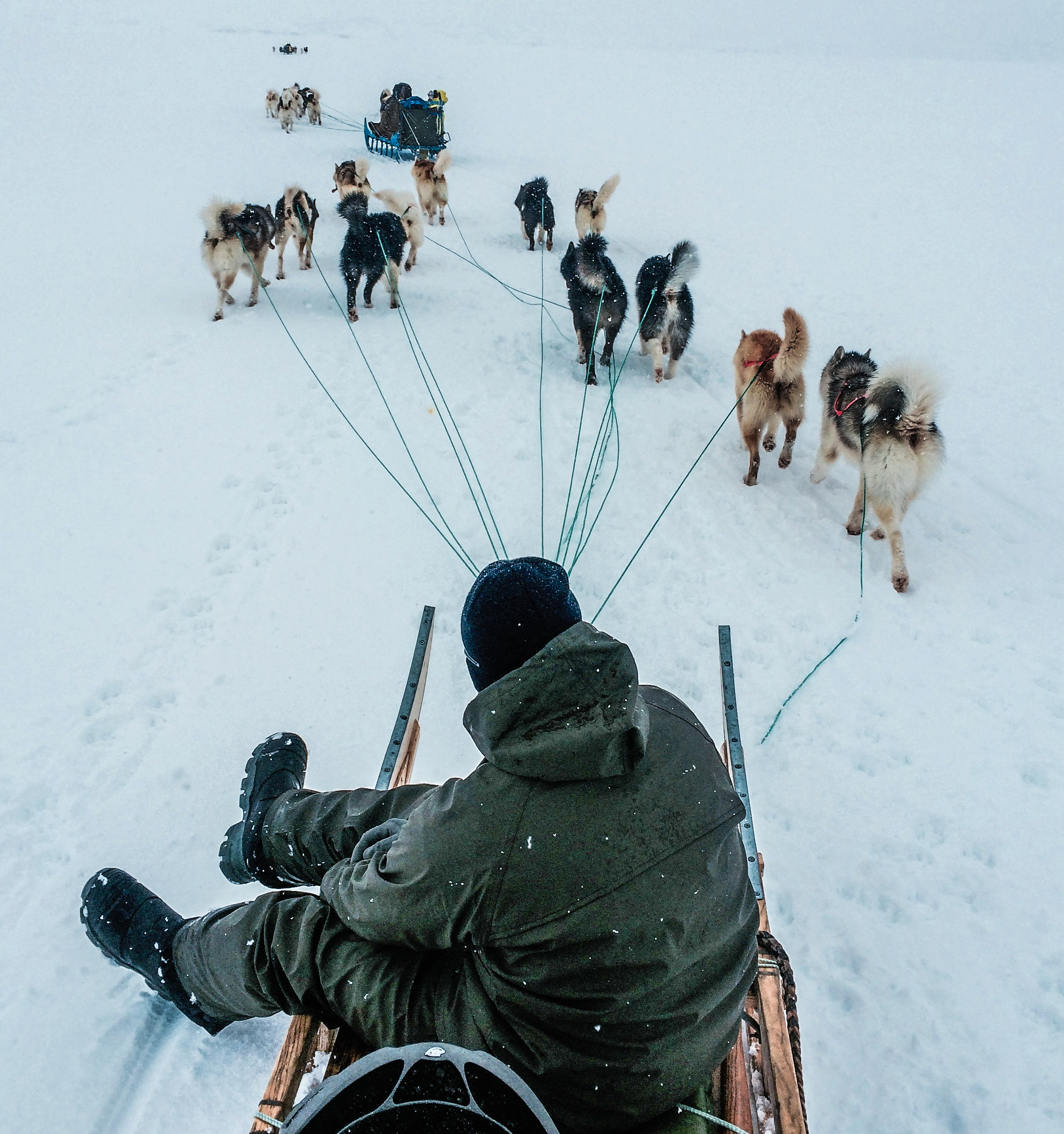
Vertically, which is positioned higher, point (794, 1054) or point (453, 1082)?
point (453, 1082)

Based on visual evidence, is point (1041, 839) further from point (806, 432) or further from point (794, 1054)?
point (806, 432)

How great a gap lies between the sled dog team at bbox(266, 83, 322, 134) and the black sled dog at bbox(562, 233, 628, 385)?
1065 cm

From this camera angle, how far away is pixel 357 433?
14.1ft

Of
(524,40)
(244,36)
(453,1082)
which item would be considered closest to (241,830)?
(453,1082)

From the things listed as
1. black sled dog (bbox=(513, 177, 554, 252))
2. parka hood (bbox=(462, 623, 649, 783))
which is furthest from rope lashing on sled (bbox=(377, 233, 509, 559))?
parka hood (bbox=(462, 623, 649, 783))

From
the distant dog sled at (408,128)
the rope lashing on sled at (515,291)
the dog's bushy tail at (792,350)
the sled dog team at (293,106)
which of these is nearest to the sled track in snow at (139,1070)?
the dog's bushy tail at (792,350)

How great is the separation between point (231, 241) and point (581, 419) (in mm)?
2935

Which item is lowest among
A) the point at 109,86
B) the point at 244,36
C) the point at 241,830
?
the point at 241,830

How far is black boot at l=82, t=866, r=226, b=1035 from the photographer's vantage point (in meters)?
1.55

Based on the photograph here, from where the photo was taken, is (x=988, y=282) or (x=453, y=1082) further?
(x=988, y=282)

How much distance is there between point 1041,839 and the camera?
7.88 ft

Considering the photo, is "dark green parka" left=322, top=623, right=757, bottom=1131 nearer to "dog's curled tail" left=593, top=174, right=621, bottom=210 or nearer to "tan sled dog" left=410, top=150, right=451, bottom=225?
"dog's curled tail" left=593, top=174, right=621, bottom=210

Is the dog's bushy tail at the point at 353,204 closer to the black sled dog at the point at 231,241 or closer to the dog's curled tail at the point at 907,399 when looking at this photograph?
the black sled dog at the point at 231,241

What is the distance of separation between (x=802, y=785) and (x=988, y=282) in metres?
6.79
